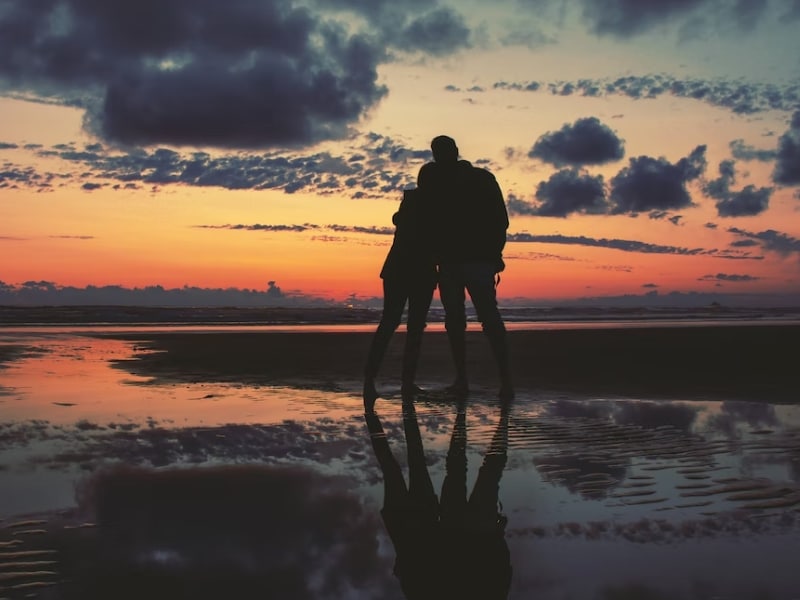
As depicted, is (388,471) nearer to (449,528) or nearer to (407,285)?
(449,528)

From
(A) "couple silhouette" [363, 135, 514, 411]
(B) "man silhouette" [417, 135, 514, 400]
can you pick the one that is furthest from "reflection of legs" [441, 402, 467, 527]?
(A) "couple silhouette" [363, 135, 514, 411]

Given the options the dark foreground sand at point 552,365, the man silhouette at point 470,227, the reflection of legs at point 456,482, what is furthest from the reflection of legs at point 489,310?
the reflection of legs at point 456,482

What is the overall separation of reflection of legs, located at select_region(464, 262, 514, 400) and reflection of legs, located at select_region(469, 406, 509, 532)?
1989 mm

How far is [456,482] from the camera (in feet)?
13.5

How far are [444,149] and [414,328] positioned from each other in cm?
171

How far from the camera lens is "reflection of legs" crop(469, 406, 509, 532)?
3361 millimetres

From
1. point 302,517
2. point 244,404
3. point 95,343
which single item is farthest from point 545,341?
point 302,517

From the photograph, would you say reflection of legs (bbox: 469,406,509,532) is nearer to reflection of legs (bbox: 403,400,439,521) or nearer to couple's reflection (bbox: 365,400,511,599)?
couple's reflection (bbox: 365,400,511,599)

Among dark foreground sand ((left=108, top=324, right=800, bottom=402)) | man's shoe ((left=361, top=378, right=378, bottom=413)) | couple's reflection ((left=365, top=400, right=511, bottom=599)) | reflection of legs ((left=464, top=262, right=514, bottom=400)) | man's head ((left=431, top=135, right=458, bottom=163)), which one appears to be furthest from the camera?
dark foreground sand ((left=108, top=324, right=800, bottom=402))

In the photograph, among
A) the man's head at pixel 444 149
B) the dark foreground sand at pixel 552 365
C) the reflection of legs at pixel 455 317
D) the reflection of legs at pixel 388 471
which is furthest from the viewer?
the dark foreground sand at pixel 552 365

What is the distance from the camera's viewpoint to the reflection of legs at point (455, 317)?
8.09 meters

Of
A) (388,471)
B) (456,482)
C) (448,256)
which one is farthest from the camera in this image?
(448,256)

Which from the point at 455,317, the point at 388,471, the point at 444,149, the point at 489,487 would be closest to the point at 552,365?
the point at 455,317

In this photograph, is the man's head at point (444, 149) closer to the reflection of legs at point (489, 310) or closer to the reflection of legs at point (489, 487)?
the reflection of legs at point (489, 310)
